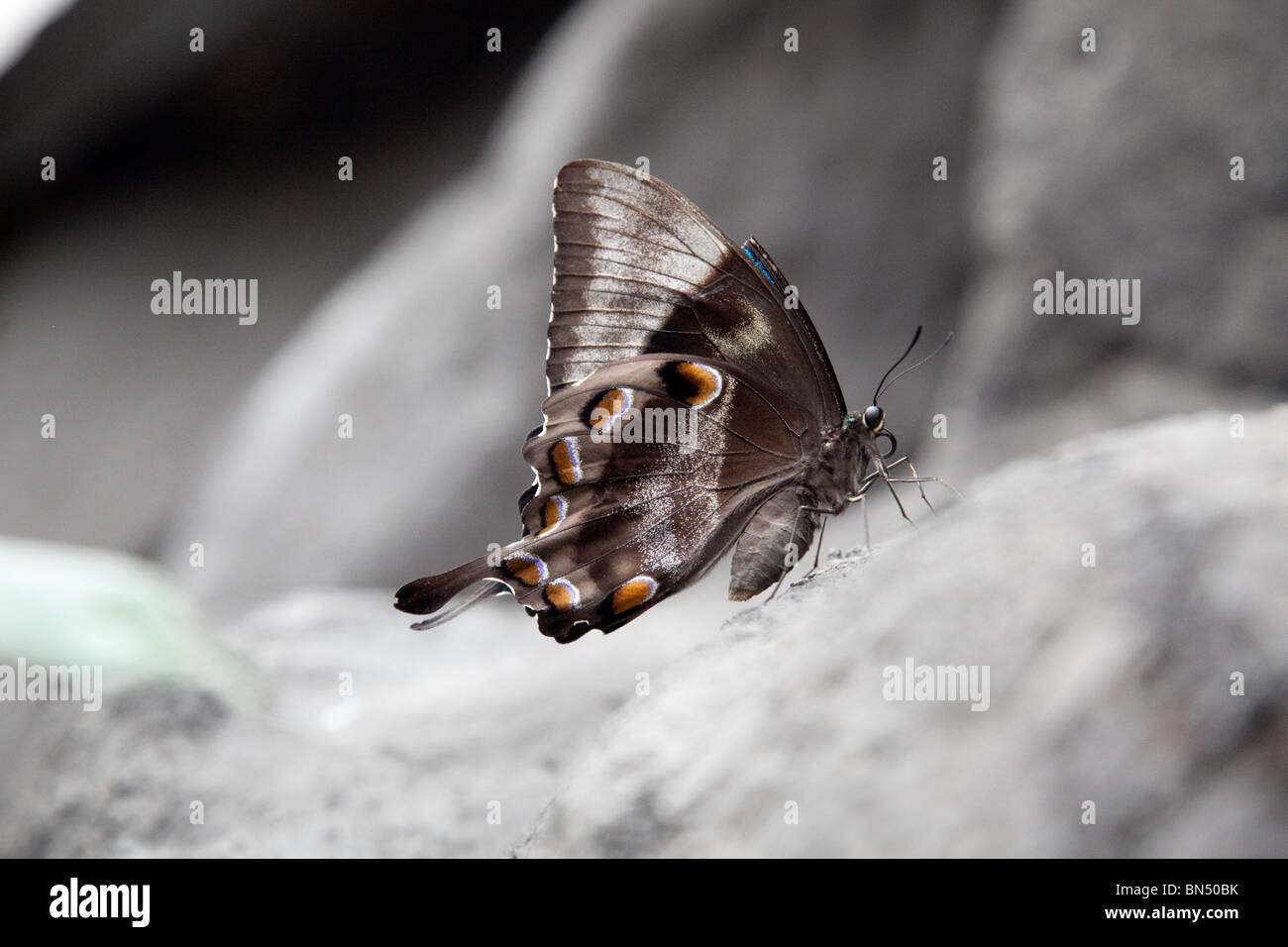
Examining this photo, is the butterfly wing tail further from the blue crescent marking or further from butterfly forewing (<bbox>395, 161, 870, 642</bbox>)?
the blue crescent marking

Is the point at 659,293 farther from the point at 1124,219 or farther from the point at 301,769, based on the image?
the point at 1124,219

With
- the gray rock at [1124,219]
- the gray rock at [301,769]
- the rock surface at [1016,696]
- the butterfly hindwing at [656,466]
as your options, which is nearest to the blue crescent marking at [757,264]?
the butterfly hindwing at [656,466]

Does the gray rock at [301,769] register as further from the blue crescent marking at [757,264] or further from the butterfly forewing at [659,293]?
the blue crescent marking at [757,264]

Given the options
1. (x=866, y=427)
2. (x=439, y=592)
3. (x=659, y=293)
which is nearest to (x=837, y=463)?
(x=866, y=427)

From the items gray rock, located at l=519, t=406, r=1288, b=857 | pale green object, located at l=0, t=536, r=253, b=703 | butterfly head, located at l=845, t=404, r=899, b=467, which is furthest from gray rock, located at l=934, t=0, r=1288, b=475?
pale green object, located at l=0, t=536, r=253, b=703

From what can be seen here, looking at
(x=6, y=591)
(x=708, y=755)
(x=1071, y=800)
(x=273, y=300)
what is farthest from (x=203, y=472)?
(x=1071, y=800)
